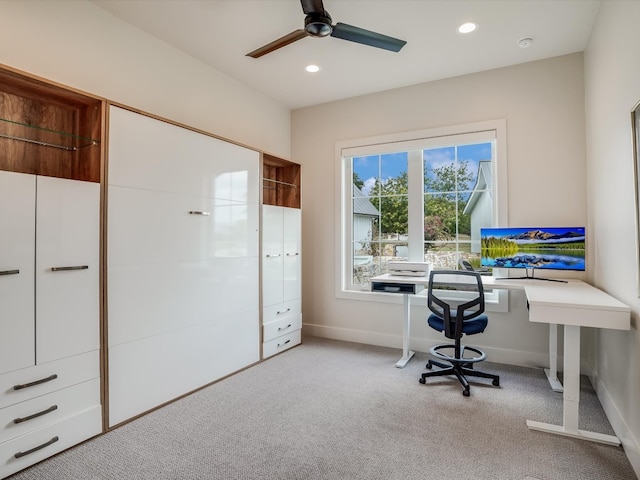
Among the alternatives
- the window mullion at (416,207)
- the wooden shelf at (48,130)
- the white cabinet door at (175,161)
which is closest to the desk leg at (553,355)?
the window mullion at (416,207)

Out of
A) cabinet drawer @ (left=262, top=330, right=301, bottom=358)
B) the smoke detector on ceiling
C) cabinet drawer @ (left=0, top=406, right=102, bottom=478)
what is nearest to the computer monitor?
the smoke detector on ceiling

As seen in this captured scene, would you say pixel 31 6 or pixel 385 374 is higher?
pixel 31 6

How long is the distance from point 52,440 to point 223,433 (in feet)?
3.00

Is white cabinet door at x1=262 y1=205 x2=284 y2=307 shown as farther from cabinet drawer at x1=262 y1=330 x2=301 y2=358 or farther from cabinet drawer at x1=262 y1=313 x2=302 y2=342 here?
cabinet drawer at x1=262 y1=330 x2=301 y2=358

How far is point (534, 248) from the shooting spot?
10.3 feet

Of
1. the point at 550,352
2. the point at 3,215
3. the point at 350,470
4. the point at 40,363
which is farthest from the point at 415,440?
the point at 3,215

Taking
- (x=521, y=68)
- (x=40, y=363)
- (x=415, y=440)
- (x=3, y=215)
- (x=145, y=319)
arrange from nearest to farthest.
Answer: (x=3, y=215)
(x=40, y=363)
(x=415, y=440)
(x=145, y=319)
(x=521, y=68)

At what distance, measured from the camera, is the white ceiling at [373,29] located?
2553 mm

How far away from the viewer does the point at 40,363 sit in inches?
76.2

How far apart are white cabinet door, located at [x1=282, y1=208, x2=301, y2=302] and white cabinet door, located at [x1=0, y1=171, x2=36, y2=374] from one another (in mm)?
2251

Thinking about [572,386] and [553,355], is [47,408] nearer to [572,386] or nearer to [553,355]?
[572,386]

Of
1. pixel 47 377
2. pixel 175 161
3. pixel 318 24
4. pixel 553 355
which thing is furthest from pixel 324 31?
pixel 553 355

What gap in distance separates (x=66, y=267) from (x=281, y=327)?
2.17 meters

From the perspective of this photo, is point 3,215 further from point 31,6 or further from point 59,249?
point 31,6
